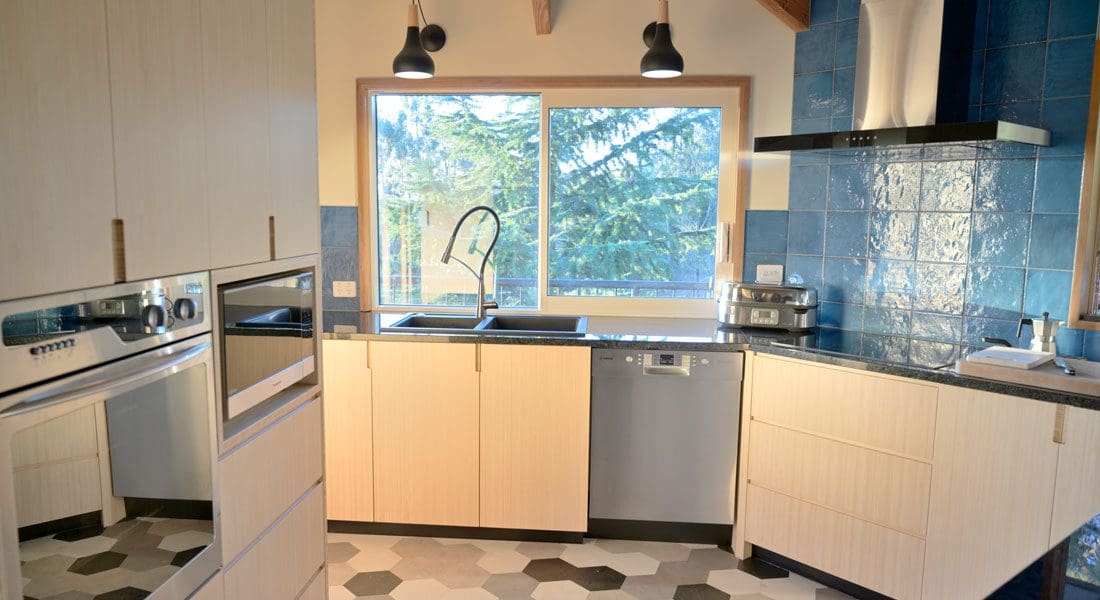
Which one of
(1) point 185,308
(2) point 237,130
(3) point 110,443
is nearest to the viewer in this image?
(3) point 110,443

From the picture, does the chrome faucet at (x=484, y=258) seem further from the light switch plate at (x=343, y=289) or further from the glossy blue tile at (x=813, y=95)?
the glossy blue tile at (x=813, y=95)

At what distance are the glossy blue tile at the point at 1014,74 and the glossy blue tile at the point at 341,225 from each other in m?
2.74

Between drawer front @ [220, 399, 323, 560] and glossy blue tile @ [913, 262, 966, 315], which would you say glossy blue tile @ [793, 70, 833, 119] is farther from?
drawer front @ [220, 399, 323, 560]

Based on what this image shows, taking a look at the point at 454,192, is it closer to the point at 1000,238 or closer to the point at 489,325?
the point at 489,325

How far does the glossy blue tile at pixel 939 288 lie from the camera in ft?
9.57

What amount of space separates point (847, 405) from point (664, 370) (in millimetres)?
687

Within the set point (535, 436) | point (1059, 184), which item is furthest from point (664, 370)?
point (1059, 184)

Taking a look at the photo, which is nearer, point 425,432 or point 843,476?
point 843,476

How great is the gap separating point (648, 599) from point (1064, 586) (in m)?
1.77

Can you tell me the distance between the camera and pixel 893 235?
3.09 m

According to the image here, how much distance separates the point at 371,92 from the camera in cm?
356

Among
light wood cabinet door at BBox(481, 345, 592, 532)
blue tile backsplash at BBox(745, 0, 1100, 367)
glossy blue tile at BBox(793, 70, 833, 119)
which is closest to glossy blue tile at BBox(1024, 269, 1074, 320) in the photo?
blue tile backsplash at BBox(745, 0, 1100, 367)

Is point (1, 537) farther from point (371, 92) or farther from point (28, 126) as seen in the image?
point (371, 92)

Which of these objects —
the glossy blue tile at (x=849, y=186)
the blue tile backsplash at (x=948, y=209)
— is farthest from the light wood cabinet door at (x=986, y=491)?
the glossy blue tile at (x=849, y=186)
